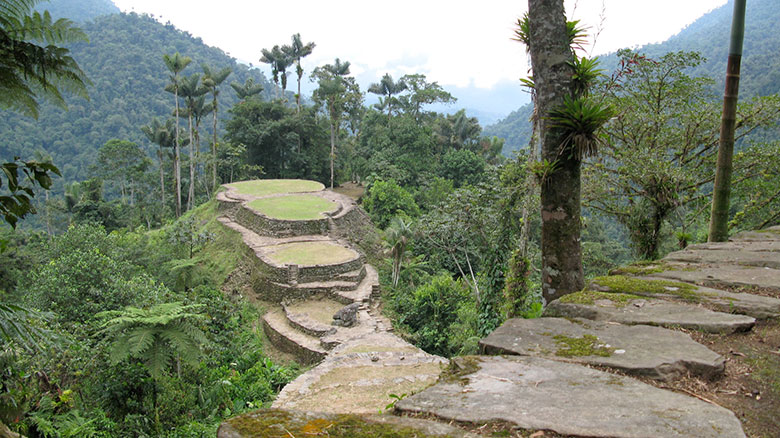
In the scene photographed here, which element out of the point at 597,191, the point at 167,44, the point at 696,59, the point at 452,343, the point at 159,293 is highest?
the point at 167,44

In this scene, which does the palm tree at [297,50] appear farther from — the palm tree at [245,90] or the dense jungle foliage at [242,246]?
the palm tree at [245,90]

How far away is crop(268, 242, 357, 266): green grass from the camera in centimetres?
1442

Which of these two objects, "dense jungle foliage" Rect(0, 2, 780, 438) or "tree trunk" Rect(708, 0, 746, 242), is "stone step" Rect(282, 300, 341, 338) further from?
"tree trunk" Rect(708, 0, 746, 242)

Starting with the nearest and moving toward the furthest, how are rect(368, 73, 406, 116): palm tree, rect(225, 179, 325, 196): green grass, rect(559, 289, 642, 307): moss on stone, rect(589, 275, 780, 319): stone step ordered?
rect(589, 275, 780, 319): stone step, rect(559, 289, 642, 307): moss on stone, rect(225, 179, 325, 196): green grass, rect(368, 73, 406, 116): palm tree

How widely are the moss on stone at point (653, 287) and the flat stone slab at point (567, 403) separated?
1231mm

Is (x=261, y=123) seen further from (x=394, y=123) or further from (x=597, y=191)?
(x=597, y=191)

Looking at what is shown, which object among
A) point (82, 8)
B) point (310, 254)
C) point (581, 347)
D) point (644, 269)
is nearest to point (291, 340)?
point (310, 254)

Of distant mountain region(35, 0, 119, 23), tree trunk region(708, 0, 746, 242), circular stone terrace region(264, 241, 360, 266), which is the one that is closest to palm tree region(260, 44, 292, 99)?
circular stone terrace region(264, 241, 360, 266)

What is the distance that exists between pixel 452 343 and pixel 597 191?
484cm

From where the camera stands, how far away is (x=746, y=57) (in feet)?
158

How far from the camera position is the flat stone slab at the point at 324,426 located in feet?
4.52

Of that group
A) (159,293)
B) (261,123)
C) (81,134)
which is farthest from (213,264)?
(81,134)

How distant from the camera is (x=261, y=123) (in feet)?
93.1

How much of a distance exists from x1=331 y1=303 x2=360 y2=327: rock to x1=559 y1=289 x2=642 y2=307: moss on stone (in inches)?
368
